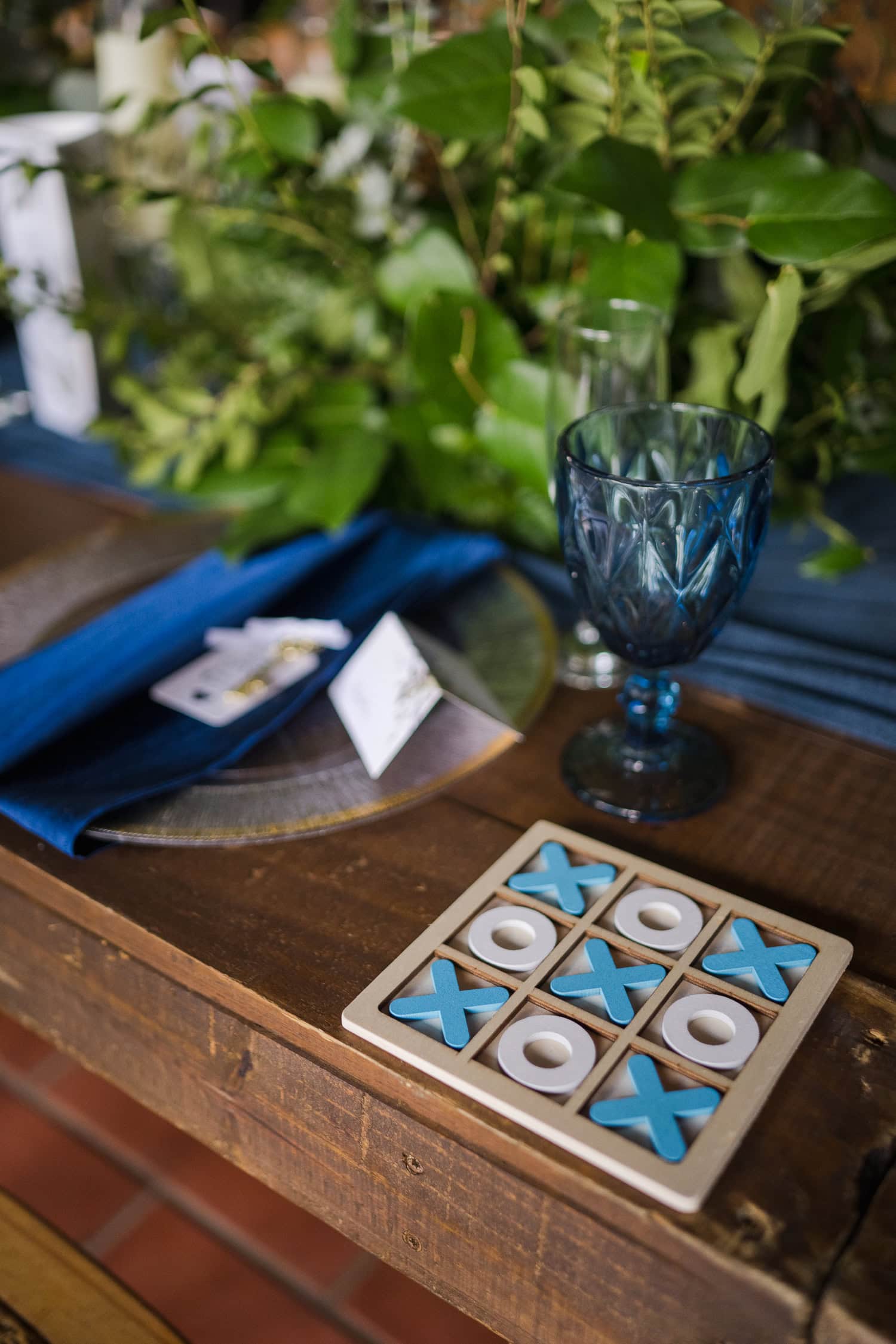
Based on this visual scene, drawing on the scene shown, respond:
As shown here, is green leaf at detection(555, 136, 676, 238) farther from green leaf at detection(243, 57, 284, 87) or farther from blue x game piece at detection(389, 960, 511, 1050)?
blue x game piece at detection(389, 960, 511, 1050)

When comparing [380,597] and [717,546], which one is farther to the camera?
[380,597]

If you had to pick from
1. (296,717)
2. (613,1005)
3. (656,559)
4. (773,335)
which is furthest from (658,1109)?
(773,335)

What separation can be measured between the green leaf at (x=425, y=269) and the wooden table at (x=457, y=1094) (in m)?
0.38

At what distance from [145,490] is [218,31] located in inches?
46.1

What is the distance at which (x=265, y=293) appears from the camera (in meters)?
1.19

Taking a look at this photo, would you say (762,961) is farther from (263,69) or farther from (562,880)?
(263,69)

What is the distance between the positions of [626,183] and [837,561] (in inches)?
14.4

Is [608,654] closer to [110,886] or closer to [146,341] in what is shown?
[110,886]

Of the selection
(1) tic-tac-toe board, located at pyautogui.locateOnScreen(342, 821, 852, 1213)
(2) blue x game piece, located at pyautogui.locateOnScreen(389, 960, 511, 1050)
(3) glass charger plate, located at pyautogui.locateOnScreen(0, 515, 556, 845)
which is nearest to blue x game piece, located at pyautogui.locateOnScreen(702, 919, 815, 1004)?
(1) tic-tac-toe board, located at pyautogui.locateOnScreen(342, 821, 852, 1213)

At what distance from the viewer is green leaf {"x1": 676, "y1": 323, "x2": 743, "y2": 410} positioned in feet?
2.80

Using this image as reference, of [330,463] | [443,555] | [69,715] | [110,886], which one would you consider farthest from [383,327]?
[110,886]

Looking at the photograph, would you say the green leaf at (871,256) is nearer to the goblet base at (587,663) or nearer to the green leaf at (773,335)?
the green leaf at (773,335)

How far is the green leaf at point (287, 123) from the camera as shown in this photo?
0.88m

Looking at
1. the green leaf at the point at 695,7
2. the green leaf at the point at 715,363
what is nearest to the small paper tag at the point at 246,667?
the green leaf at the point at 715,363
